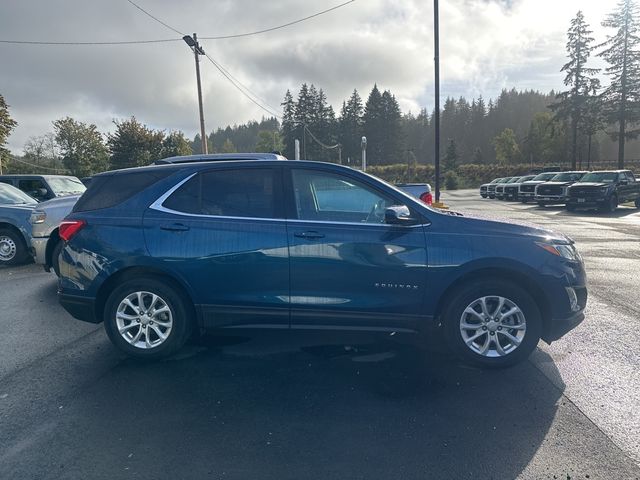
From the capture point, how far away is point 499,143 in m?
91.5

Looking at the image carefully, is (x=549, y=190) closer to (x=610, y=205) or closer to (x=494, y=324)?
(x=610, y=205)

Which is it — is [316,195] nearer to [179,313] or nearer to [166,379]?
[179,313]

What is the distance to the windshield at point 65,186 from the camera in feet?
37.9

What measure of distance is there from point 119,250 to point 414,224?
2.77 metres

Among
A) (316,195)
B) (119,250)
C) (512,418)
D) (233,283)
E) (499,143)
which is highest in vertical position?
(499,143)

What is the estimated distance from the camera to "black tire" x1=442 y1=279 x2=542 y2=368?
406 centimetres

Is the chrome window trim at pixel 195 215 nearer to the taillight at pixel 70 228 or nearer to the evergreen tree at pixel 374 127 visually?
the taillight at pixel 70 228

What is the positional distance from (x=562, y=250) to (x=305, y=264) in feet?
7.75

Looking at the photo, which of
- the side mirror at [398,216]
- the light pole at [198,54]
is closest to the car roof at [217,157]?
the side mirror at [398,216]

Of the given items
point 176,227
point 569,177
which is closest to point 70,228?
point 176,227

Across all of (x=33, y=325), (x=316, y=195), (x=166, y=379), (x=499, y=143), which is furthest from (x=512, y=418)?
(x=499, y=143)

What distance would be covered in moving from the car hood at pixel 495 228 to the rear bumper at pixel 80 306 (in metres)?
3.54

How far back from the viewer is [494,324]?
13.5 ft

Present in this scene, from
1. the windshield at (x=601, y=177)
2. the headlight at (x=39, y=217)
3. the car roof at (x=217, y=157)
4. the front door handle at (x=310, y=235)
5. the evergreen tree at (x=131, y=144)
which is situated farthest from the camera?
the evergreen tree at (x=131, y=144)
